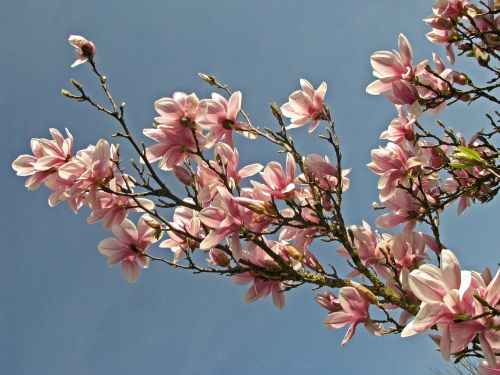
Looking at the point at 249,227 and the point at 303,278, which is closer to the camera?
the point at 249,227

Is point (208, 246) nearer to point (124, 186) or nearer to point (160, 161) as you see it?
point (160, 161)

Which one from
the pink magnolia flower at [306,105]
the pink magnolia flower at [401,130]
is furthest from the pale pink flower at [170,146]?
the pink magnolia flower at [401,130]

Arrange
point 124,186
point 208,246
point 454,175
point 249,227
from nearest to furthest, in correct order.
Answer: point 208,246
point 249,227
point 124,186
point 454,175

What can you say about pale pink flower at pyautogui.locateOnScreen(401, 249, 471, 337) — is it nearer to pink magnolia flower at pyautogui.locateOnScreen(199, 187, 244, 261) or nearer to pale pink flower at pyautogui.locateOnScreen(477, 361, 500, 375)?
pale pink flower at pyautogui.locateOnScreen(477, 361, 500, 375)

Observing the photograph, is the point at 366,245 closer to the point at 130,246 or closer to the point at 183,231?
the point at 183,231

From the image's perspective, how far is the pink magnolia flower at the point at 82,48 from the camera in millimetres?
2346

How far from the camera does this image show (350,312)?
2031 mm

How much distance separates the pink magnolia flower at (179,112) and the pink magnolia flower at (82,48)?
52 cm

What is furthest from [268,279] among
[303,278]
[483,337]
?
[483,337]

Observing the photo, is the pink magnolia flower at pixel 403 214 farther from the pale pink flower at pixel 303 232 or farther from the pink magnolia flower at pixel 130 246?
the pink magnolia flower at pixel 130 246

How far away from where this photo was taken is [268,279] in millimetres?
2264

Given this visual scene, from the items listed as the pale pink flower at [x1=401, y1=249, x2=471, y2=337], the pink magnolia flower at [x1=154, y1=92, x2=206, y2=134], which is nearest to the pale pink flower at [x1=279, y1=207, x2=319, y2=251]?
the pink magnolia flower at [x1=154, y1=92, x2=206, y2=134]

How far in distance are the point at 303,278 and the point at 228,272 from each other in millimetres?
359

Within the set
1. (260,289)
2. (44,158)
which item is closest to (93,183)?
(44,158)
